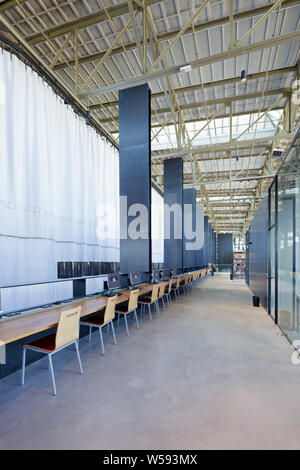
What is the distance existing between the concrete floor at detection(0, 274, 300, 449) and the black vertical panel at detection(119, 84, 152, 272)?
1.76 metres

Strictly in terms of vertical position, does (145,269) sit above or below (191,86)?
below

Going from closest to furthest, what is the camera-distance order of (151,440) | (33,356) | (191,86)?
(151,440) < (33,356) < (191,86)

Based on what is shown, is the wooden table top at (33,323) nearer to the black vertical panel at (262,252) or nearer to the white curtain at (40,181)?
the white curtain at (40,181)

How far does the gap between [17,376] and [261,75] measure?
7005 millimetres

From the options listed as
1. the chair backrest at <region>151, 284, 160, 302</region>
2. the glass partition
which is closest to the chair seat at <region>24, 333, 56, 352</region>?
the chair backrest at <region>151, 284, 160, 302</region>

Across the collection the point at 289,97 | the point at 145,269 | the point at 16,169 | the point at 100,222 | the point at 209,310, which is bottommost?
the point at 209,310

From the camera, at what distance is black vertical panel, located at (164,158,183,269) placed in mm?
8445

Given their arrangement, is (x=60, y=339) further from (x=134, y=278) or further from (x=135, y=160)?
(x=135, y=160)

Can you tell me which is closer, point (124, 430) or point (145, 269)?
point (124, 430)

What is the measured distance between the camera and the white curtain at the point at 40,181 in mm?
3678

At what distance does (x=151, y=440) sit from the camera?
1.75 metres

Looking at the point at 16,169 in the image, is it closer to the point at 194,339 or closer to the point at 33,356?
the point at 33,356

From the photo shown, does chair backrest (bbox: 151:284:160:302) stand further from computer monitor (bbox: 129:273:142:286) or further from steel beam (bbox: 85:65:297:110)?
steel beam (bbox: 85:65:297:110)

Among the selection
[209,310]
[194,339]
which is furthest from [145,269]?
[209,310]
